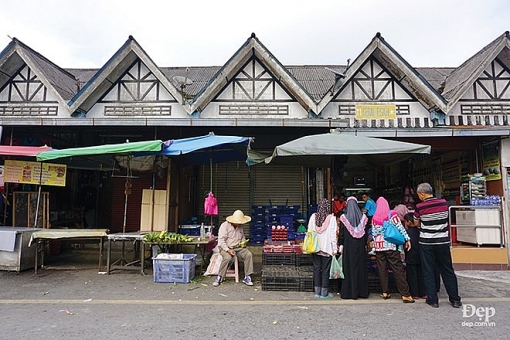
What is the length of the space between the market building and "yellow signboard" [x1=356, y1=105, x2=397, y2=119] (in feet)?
0.09

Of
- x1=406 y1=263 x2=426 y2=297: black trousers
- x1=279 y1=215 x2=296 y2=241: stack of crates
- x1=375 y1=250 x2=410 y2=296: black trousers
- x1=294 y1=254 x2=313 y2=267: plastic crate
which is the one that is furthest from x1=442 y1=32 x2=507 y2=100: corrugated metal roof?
x1=294 y1=254 x2=313 y2=267: plastic crate

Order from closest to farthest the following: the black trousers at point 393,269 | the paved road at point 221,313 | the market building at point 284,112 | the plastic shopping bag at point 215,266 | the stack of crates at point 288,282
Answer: the paved road at point 221,313
the black trousers at point 393,269
the stack of crates at point 288,282
the plastic shopping bag at point 215,266
the market building at point 284,112

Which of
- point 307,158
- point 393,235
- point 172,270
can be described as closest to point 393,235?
point 393,235

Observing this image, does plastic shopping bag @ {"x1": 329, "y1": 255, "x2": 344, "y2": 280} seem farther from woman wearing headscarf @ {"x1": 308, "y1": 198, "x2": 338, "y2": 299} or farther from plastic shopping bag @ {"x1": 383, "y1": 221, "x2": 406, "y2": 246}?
plastic shopping bag @ {"x1": 383, "y1": 221, "x2": 406, "y2": 246}

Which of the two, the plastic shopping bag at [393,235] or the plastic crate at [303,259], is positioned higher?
the plastic shopping bag at [393,235]

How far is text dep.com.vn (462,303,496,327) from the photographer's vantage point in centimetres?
456

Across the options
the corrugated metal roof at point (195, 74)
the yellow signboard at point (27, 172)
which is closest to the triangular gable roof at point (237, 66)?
the corrugated metal roof at point (195, 74)

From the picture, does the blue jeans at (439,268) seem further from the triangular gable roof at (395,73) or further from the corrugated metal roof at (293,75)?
the corrugated metal roof at (293,75)

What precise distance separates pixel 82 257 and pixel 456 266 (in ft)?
32.2

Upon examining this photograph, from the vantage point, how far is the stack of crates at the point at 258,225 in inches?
411

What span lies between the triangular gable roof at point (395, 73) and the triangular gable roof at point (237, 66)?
64 centimetres

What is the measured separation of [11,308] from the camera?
5.24m

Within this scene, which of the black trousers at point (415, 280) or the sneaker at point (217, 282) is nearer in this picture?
the black trousers at point (415, 280)

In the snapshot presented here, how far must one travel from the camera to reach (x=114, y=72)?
9.19 meters
